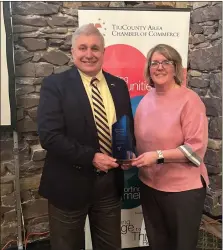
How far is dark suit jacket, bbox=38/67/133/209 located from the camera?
4.45 feet

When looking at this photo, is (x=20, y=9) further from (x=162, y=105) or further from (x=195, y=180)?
(x=195, y=180)

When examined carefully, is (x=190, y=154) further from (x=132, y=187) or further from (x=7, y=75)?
(x=7, y=75)

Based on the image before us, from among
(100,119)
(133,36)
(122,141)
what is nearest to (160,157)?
(122,141)

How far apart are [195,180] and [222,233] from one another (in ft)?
2.70

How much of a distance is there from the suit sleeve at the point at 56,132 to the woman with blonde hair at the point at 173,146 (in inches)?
10.6

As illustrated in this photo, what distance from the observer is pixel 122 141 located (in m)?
1.44

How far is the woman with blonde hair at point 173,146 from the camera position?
1426mm

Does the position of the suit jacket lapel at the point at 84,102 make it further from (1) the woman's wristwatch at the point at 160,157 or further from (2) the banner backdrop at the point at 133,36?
(2) the banner backdrop at the point at 133,36

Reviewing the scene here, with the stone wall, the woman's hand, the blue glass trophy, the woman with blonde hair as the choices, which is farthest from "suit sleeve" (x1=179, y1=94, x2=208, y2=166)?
the stone wall

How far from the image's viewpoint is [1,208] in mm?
2191

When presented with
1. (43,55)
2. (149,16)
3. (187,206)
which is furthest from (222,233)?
(43,55)

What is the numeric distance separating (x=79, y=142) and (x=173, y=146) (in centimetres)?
43

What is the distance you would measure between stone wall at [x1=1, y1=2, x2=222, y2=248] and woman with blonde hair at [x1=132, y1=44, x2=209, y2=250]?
0.75 m

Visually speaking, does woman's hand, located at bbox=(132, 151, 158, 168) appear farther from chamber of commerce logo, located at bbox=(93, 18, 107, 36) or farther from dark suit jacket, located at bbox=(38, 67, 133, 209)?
chamber of commerce logo, located at bbox=(93, 18, 107, 36)
